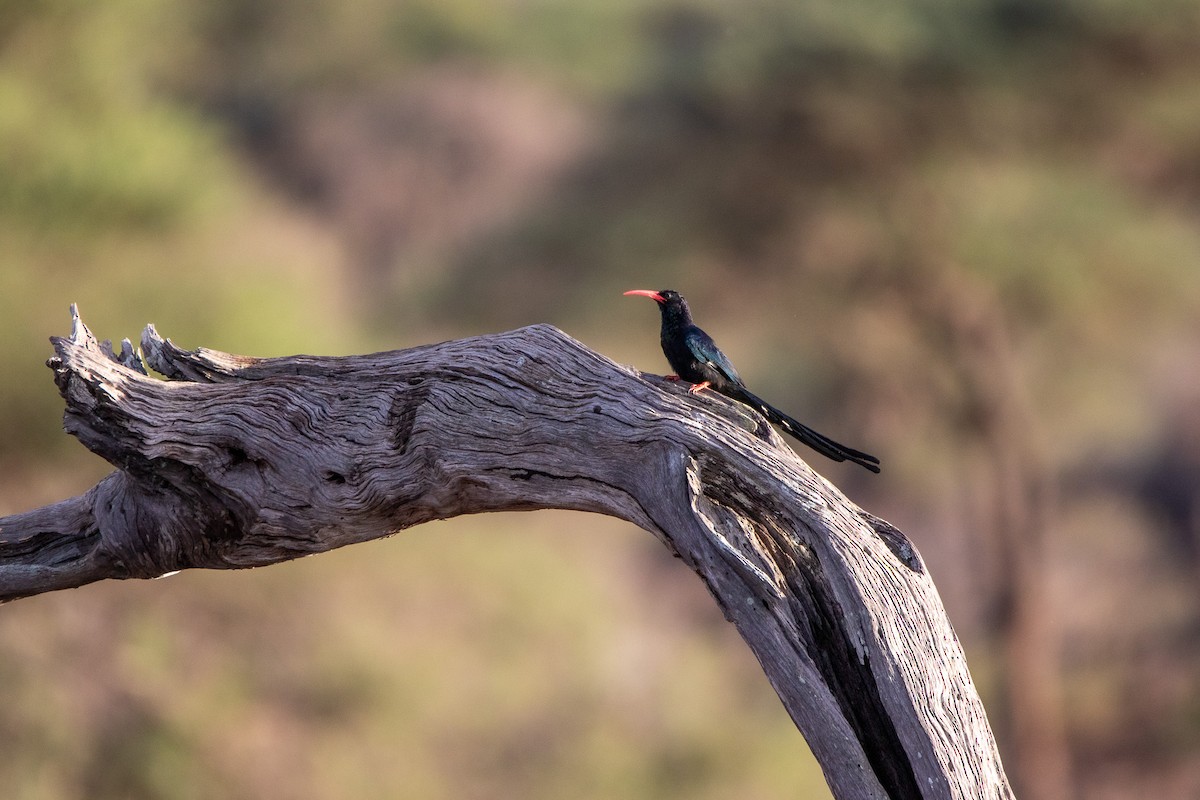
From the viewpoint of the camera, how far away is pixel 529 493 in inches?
102

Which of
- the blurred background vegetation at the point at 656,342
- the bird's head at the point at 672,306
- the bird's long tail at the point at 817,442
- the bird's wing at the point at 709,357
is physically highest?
the blurred background vegetation at the point at 656,342

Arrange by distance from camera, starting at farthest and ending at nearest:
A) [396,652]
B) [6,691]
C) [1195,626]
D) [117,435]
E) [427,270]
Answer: [427,270]
[1195,626]
[396,652]
[6,691]
[117,435]

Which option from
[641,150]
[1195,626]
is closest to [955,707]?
[641,150]

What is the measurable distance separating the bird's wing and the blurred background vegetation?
675 cm

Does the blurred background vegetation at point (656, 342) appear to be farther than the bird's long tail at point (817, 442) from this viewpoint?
Yes

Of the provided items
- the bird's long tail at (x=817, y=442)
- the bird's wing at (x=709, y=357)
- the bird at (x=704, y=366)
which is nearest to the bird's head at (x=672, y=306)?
the bird at (x=704, y=366)

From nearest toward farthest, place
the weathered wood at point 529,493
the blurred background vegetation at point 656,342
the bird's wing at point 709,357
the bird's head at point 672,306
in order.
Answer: the weathered wood at point 529,493 → the bird's wing at point 709,357 → the bird's head at point 672,306 → the blurred background vegetation at point 656,342

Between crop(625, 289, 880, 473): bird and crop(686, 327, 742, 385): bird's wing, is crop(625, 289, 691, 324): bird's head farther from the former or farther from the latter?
crop(686, 327, 742, 385): bird's wing

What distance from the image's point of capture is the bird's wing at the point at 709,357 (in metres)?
3.04

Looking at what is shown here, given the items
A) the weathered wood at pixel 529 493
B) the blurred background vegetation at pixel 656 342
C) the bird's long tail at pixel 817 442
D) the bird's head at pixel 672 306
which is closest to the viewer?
the weathered wood at pixel 529 493

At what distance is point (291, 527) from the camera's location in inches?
108

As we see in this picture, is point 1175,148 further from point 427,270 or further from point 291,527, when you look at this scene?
point 291,527

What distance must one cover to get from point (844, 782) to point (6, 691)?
7.98m

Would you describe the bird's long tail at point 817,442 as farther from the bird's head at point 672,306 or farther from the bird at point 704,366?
the bird's head at point 672,306
